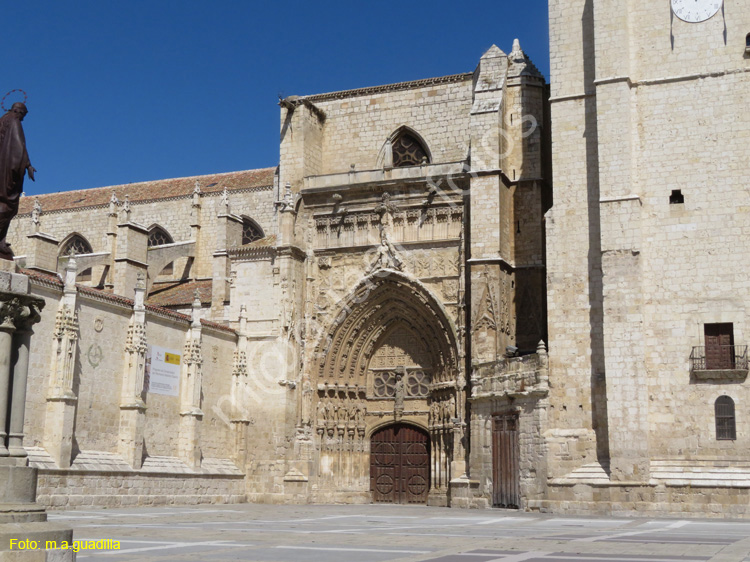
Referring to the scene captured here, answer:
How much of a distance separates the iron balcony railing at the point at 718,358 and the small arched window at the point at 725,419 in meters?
0.62

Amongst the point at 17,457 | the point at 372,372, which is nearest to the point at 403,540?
the point at 17,457

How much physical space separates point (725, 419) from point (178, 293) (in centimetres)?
1589

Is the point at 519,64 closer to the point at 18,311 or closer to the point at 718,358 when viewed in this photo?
Answer: the point at 718,358

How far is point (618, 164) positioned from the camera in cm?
1923

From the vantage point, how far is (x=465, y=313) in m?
22.7

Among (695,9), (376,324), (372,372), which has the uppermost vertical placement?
(695,9)

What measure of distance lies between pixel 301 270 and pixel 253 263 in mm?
1281

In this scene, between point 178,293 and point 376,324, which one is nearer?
point 376,324

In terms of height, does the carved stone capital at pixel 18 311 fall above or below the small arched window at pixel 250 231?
below

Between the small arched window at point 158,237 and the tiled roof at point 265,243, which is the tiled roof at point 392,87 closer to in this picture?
the tiled roof at point 265,243

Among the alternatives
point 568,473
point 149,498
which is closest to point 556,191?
point 568,473

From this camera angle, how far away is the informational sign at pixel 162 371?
21.1 metres

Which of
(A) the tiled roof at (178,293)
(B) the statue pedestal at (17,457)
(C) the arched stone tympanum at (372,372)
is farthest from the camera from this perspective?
(A) the tiled roof at (178,293)

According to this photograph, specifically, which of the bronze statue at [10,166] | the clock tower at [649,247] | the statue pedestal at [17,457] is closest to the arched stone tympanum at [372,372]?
the clock tower at [649,247]
